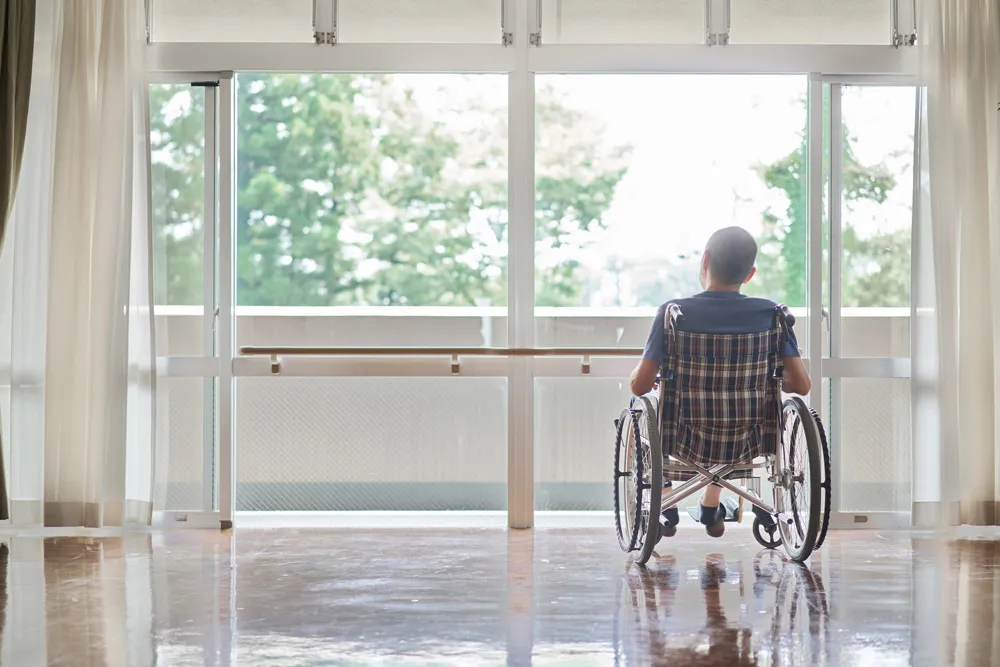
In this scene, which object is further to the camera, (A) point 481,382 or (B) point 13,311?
(A) point 481,382

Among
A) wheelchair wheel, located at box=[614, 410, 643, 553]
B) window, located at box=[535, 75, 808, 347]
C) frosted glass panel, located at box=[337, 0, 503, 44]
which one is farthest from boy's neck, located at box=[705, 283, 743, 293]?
frosted glass panel, located at box=[337, 0, 503, 44]

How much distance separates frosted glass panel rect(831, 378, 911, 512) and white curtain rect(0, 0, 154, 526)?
2.99 meters

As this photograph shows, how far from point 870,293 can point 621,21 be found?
155 centimetres

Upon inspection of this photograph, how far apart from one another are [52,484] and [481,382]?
1.78 m

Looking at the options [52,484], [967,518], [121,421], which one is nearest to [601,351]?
[967,518]

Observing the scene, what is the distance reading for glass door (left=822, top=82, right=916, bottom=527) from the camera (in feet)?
14.3

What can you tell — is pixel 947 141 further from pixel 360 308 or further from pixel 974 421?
pixel 360 308

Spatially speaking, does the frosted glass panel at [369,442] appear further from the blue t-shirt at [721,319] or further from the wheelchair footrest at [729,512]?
the blue t-shirt at [721,319]

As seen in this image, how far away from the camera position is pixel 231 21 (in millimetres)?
4367

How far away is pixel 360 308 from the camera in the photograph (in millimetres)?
4441

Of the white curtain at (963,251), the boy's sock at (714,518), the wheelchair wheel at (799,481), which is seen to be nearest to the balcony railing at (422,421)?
the white curtain at (963,251)

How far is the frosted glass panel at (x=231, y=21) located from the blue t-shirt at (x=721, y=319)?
80.3 inches

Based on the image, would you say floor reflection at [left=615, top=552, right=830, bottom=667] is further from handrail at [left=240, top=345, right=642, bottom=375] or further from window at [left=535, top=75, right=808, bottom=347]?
window at [left=535, top=75, right=808, bottom=347]

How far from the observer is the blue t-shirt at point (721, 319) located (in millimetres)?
3449
